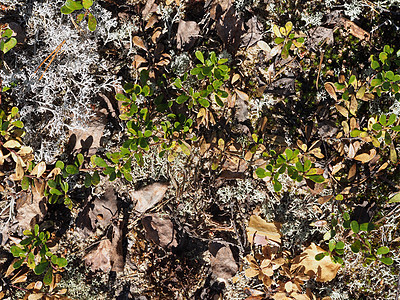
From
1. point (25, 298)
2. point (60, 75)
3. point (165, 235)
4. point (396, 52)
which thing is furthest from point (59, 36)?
point (396, 52)

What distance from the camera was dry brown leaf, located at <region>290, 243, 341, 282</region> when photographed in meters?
3.33

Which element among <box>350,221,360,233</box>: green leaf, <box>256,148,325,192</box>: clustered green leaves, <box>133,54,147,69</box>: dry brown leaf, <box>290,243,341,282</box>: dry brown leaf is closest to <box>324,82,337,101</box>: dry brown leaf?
<box>256,148,325,192</box>: clustered green leaves

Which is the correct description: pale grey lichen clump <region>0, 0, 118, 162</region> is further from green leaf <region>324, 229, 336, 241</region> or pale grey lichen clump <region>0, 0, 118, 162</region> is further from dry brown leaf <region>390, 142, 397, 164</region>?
dry brown leaf <region>390, 142, 397, 164</region>

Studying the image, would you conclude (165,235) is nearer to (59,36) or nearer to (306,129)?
(306,129)

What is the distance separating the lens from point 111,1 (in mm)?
3393

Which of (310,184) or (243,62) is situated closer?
(310,184)

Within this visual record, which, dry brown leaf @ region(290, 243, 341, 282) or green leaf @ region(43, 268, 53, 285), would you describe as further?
dry brown leaf @ region(290, 243, 341, 282)

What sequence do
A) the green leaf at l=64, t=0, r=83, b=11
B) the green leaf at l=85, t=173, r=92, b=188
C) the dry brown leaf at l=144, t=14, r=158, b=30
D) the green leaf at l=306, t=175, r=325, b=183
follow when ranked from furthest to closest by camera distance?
the dry brown leaf at l=144, t=14, r=158, b=30 → the green leaf at l=85, t=173, r=92, b=188 → the green leaf at l=306, t=175, r=325, b=183 → the green leaf at l=64, t=0, r=83, b=11

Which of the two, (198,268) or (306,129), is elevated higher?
(306,129)

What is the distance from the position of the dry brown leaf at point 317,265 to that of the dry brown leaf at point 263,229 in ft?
0.99

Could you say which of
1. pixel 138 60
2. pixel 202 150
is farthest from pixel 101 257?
pixel 138 60

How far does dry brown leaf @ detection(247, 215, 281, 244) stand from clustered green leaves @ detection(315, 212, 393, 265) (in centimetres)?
41

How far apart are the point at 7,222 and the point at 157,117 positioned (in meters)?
1.83

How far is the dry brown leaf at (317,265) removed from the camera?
10.9 feet
